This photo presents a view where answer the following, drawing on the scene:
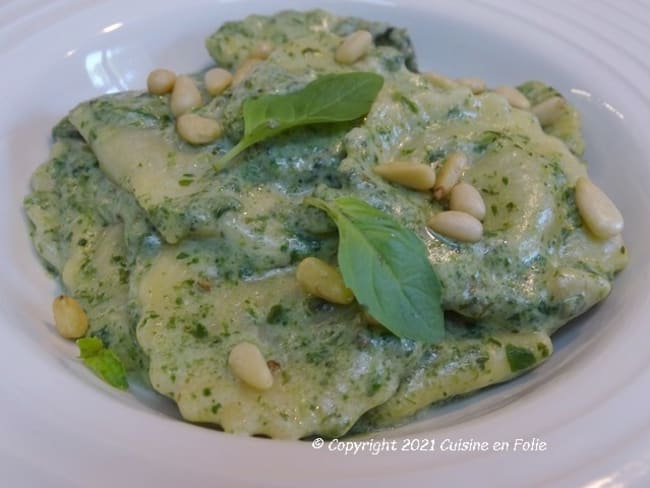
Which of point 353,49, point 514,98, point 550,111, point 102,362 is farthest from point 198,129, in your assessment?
point 550,111

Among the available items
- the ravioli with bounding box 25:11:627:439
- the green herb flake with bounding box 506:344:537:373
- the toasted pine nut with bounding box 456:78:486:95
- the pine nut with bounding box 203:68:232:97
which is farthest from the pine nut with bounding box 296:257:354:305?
the toasted pine nut with bounding box 456:78:486:95

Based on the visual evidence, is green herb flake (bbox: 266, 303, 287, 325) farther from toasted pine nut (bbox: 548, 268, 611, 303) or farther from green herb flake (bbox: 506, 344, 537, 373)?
toasted pine nut (bbox: 548, 268, 611, 303)

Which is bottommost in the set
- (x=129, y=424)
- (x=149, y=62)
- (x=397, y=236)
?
(x=149, y=62)

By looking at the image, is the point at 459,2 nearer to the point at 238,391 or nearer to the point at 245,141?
the point at 245,141

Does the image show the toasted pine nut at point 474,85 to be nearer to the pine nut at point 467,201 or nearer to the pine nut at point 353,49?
the pine nut at point 353,49

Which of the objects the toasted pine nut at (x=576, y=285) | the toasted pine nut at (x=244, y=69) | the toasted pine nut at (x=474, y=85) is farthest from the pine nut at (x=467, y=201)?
the toasted pine nut at (x=244, y=69)

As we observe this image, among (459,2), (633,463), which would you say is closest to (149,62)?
(459,2)

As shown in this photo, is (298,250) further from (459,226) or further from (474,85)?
(474,85)
